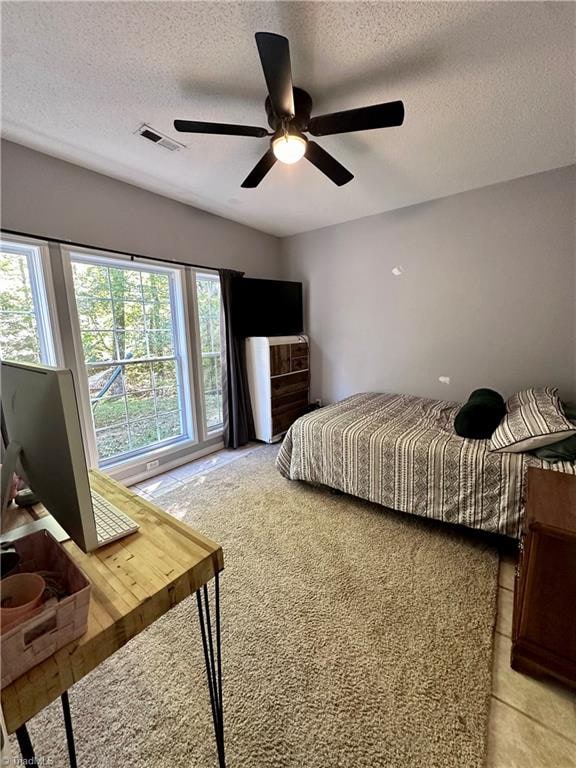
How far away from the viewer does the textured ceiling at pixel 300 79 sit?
4.25ft

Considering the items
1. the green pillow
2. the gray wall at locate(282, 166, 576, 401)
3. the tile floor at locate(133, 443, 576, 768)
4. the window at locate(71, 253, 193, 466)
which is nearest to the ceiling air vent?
the window at locate(71, 253, 193, 466)

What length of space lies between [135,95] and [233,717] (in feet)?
9.26

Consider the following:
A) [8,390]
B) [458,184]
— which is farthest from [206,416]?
[458,184]

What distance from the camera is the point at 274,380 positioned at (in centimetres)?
372

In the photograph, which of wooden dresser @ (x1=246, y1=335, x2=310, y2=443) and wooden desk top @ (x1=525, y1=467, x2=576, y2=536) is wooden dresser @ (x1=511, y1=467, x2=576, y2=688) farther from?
wooden dresser @ (x1=246, y1=335, x2=310, y2=443)

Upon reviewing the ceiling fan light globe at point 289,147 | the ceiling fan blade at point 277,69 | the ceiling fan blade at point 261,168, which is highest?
the ceiling fan blade at point 277,69

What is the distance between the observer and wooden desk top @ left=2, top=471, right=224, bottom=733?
535 millimetres

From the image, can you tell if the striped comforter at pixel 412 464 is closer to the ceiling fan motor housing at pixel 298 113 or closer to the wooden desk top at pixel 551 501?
the wooden desk top at pixel 551 501

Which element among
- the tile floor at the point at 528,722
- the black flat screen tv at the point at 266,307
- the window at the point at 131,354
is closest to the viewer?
the tile floor at the point at 528,722

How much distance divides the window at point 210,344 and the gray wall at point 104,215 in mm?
257

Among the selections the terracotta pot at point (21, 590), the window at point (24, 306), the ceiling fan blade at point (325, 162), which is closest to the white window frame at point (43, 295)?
the window at point (24, 306)

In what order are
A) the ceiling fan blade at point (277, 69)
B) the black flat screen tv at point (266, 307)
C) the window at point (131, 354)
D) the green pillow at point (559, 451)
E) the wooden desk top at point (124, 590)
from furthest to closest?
the black flat screen tv at point (266, 307), the window at point (131, 354), the green pillow at point (559, 451), the ceiling fan blade at point (277, 69), the wooden desk top at point (124, 590)

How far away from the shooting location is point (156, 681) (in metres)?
1.31

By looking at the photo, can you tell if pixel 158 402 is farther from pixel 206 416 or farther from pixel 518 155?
pixel 518 155
